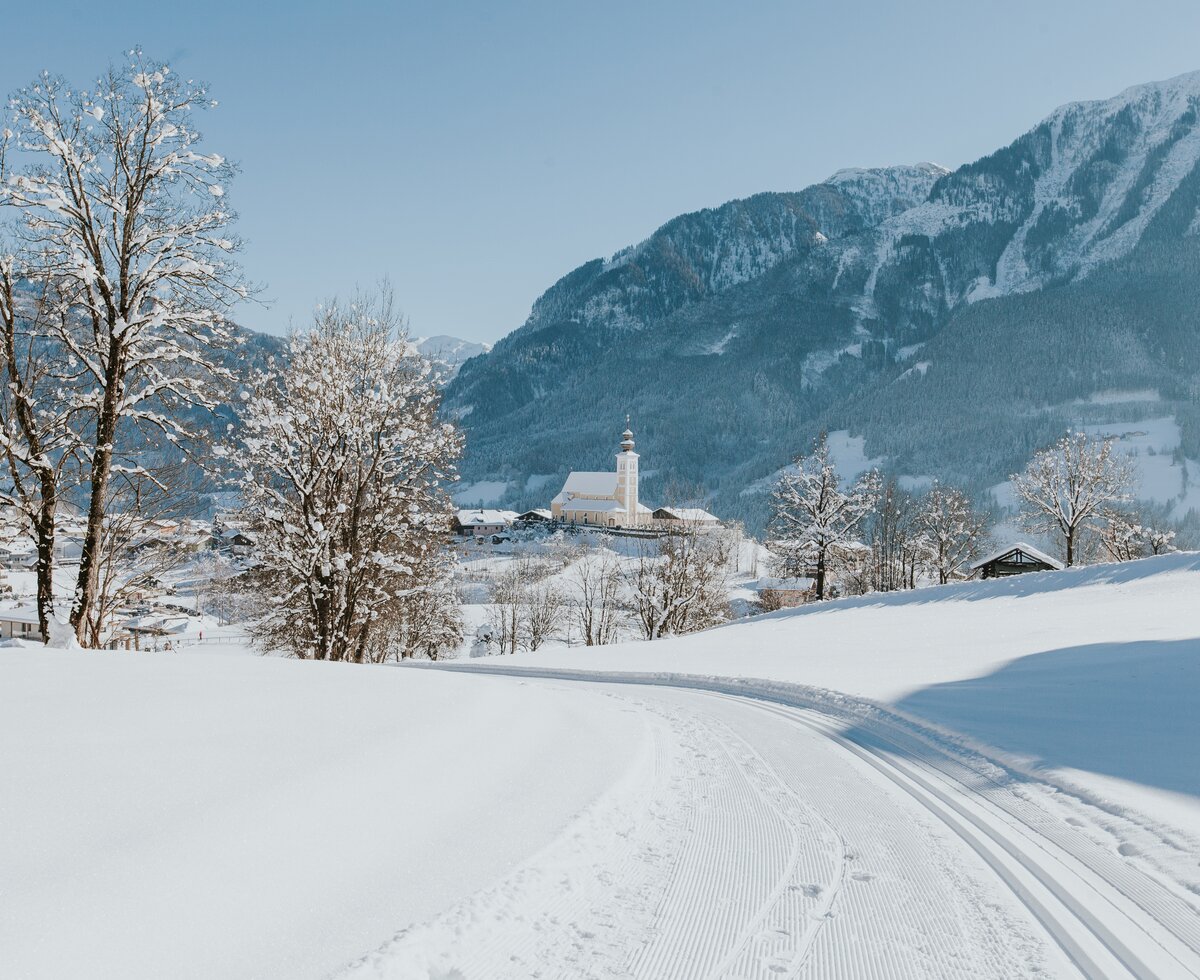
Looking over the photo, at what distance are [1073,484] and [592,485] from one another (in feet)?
423

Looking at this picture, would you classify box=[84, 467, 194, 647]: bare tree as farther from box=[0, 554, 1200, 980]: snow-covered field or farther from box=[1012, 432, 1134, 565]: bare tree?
box=[1012, 432, 1134, 565]: bare tree

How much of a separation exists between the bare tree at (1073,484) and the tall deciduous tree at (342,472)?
4033 cm

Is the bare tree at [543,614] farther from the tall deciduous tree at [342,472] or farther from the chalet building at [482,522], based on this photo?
the chalet building at [482,522]

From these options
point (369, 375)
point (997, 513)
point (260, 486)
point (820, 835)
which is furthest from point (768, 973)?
point (997, 513)

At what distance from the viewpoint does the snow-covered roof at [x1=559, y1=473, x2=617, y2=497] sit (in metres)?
168

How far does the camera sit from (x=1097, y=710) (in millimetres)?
9555

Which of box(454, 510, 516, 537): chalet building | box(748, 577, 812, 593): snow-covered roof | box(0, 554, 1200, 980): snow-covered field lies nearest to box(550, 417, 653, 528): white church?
box(454, 510, 516, 537): chalet building

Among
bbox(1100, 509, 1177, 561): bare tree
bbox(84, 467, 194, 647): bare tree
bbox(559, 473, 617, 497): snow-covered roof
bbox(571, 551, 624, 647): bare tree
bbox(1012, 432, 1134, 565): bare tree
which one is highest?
bbox(559, 473, 617, 497): snow-covered roof

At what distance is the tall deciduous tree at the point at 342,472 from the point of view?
19.2 meters

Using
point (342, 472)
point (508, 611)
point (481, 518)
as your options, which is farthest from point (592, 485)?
point (342, 472)

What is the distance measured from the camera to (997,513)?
486ft

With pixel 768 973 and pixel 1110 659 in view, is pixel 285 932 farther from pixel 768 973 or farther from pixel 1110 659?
pixel 1110 659

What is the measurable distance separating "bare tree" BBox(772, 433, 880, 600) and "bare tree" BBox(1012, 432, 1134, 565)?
11607 millimetres

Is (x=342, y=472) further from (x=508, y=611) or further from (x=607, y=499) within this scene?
(x=607, y=499)
